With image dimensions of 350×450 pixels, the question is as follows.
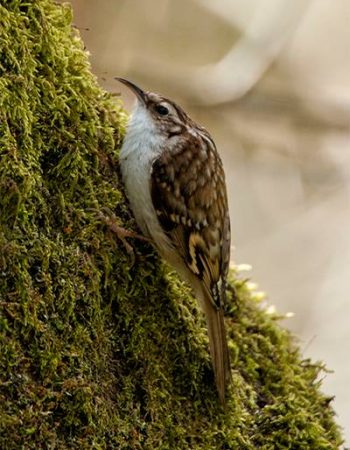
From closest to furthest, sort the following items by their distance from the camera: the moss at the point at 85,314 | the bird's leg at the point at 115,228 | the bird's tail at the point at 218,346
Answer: the moss at the point at 85,314
the bird's leg at the point at 115,228
the bird's tail at the point at 218,346

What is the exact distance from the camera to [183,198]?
93.7 inches

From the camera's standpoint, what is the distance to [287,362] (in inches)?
96.7

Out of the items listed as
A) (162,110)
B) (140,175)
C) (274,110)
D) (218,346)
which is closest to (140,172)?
(140,175)

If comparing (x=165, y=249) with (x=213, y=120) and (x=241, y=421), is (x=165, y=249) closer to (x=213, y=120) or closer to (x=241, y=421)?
(x=241, y=421)

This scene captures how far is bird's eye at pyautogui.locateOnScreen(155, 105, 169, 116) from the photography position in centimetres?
249

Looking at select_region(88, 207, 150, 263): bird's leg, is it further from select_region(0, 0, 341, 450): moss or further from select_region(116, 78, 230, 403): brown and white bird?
select_region(116, 78, 230, 403): brown and white bird

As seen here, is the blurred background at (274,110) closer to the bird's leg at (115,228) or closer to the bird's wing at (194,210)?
the bird's wing at (194,210)

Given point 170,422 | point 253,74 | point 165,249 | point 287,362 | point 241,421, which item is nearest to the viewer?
point 170,422

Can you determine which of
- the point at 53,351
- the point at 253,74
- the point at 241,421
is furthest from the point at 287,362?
the point at 253,74

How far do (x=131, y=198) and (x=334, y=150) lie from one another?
3.60m

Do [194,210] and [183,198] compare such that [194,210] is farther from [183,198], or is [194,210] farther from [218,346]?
[218,346]

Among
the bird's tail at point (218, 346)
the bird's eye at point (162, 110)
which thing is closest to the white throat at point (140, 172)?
the bird's eye at point (162, 110)

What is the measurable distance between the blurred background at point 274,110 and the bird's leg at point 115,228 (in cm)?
222

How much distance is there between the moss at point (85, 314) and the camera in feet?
5.50
